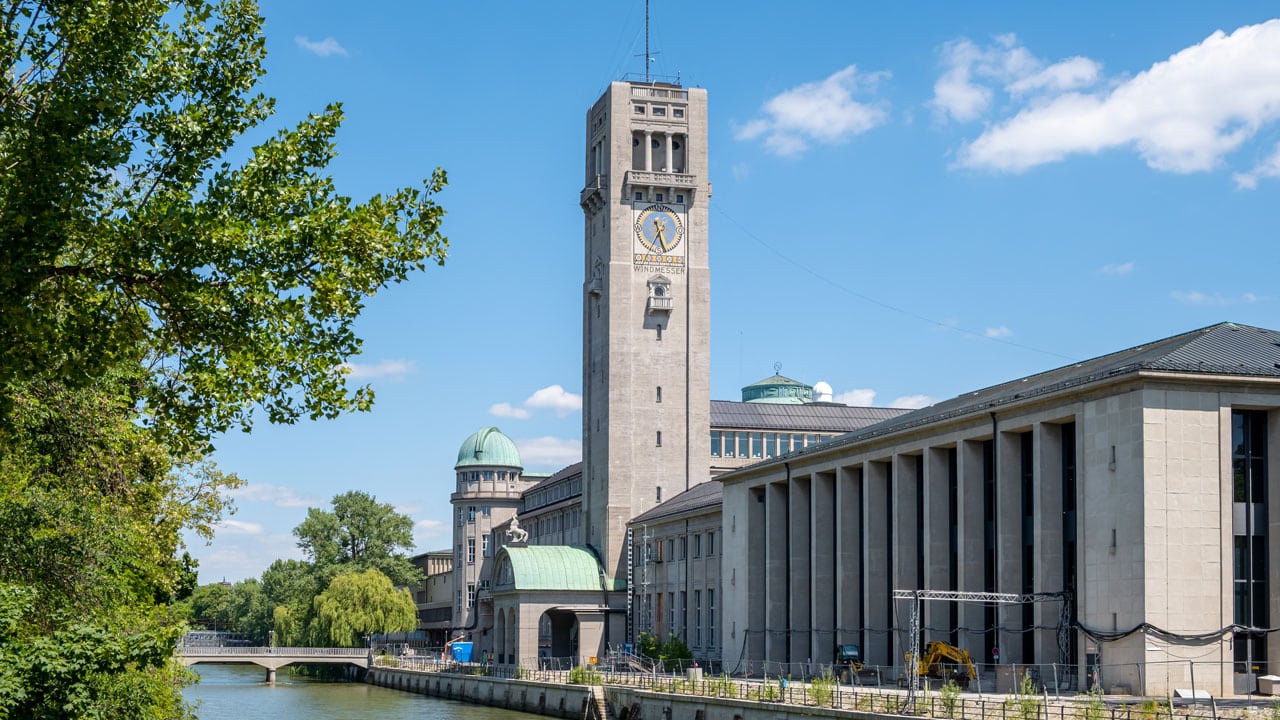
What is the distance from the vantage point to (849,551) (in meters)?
71.8

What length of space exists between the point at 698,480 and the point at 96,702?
81.2m

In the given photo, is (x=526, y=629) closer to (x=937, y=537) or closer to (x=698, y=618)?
(x=698, y=618)

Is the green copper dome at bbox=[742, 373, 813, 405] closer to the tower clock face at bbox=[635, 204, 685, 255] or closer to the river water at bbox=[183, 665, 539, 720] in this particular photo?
the tower clock face at bbox=[635, 204, 685, 255]

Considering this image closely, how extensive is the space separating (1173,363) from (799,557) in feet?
97.0

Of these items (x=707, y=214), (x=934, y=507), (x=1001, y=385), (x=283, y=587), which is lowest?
(x=283, y=587)

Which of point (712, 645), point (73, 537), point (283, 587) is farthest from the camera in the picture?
point (283, 587)

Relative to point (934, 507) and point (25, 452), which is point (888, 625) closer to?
point (934, 507)

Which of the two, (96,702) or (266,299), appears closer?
(266,299)

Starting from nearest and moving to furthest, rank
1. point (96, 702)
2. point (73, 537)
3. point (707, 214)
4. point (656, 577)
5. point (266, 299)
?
point (266, 299) → point (96, 702) → point (73, 537) → point (656, 577) → point (707, 214)

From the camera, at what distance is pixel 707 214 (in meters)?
109

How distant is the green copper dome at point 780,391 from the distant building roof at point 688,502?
34070 millimetres

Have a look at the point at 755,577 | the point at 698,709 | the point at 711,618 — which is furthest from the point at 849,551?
the point at 711,618

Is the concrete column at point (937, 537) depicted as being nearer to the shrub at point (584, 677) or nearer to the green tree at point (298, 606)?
the shrub at point (584, 677)

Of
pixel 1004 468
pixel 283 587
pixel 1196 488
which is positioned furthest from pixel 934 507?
pixel 283 587
